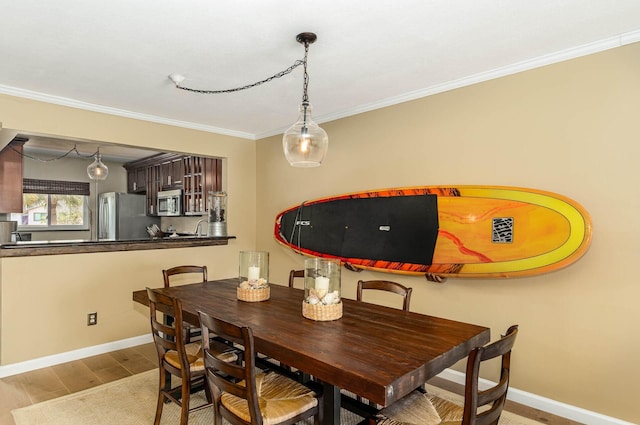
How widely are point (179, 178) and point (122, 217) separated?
5.25 feet

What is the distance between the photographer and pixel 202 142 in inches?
177

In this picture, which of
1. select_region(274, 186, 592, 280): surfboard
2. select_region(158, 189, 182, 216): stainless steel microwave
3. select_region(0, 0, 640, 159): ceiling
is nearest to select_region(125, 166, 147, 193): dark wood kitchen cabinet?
select_region(158, 189, 182, 216): stainless steel microwave

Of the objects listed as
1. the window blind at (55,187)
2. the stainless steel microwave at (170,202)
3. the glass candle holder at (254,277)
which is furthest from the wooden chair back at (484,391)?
the window blind at (55,187)

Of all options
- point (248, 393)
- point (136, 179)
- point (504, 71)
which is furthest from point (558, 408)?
point (136, 179)

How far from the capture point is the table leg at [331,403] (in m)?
1.68

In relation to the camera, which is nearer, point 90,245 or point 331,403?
point 331,403

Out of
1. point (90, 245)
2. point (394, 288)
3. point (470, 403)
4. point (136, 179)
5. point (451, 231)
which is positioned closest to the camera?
point (470, 403)

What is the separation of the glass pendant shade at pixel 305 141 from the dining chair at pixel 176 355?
1086 millimetres

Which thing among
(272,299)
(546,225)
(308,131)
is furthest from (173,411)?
(546,225)

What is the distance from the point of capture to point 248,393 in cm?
159

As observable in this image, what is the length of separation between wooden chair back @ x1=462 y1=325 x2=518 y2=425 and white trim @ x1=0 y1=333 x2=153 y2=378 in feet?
11.8

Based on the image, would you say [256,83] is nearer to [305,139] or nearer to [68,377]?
[305,139]

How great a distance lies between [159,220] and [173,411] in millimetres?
5148

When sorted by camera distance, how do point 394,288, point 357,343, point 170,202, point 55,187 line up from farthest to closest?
1. point 55,187
2. point 170,202
3. point 394,288
4. point 357,343
